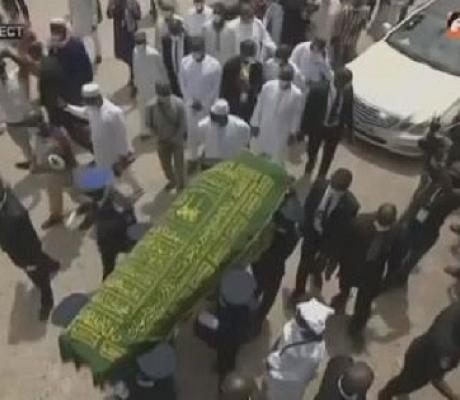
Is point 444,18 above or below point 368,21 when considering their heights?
above

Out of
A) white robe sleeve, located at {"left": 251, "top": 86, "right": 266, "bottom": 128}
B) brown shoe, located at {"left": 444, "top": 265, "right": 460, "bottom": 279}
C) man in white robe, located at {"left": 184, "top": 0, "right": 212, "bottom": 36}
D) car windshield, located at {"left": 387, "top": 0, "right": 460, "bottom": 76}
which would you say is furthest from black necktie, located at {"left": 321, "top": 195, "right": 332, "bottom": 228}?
car windshield, located at {"left": 387, "top": 0, "right": 460, "bottom": 76}

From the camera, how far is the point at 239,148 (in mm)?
7719

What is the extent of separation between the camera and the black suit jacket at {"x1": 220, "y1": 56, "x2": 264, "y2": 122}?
834 centimetres

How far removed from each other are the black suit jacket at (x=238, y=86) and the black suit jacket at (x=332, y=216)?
6.89 feet

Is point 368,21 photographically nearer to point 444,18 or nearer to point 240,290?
point 444,18

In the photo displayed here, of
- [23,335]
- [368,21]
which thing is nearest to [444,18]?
[368,21]

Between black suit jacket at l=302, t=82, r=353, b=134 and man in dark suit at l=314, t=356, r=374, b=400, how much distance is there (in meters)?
3.36

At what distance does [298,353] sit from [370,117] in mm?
4438

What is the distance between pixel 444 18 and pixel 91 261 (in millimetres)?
→ 5509

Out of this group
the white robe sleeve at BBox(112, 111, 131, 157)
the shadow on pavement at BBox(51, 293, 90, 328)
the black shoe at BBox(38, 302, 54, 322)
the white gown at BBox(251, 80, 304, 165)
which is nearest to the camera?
the shadow on pavement at BBox(51, 293, 90, 328)

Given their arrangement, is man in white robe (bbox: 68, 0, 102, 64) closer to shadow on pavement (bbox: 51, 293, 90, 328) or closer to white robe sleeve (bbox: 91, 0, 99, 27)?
white robe sleeve (bbox: 91, 0, 99, 27)

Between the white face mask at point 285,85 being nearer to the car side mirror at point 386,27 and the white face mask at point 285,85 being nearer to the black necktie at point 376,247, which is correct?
the black necktie at point 376,247

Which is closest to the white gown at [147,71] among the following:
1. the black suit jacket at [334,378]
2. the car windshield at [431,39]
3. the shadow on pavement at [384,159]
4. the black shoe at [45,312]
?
the shadow on pavement at [384,159]

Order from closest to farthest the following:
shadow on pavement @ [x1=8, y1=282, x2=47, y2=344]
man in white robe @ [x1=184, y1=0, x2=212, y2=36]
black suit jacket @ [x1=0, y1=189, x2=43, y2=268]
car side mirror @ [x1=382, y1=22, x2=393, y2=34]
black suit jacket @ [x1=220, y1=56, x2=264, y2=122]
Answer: black suit jacket @ [x1=0, y1=189, x2=43, y2=268]
shadow on pavement @ [x1=8, y1=282, x2=47, y2=344]
black suit jacket @ [x1=220, y1=56, x2=264, y2=122]
man in white robe @ [x1=184, y1=0, x2=212, y2=36]
car side mirror @ [x1=382, y1=22, x2=393, y2=34]
